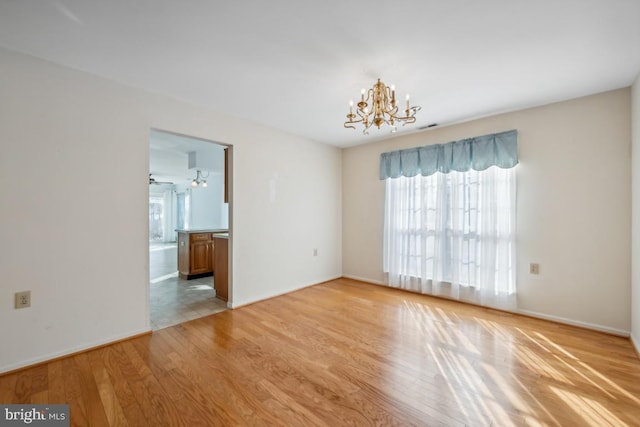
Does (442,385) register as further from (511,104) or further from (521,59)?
(511,104)

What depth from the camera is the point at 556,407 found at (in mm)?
1633

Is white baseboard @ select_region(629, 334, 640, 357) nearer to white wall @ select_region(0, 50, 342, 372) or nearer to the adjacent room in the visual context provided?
the adjacent room

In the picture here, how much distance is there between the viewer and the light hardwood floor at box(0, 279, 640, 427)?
1582mm


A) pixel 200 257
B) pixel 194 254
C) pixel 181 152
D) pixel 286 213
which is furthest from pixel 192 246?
pixel 181 152

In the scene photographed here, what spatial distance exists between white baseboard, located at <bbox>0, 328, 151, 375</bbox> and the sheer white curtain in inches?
137

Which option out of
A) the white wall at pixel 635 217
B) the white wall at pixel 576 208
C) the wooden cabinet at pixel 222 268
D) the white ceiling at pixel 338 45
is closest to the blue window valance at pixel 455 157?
the white wall at pixel 576 208

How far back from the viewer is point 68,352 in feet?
7.23

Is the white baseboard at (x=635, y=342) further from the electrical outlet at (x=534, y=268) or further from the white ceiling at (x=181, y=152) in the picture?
the white ceiling at (x=181, y=152)

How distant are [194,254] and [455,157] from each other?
4584 mm

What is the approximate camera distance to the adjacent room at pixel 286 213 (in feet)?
5.51

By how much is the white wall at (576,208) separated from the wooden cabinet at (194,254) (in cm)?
477

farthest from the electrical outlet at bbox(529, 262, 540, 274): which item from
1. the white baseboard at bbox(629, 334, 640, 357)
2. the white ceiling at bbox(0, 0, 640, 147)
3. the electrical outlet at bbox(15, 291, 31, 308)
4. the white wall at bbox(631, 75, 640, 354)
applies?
the electrical outlet at bbox(15, 291, 31, 308)

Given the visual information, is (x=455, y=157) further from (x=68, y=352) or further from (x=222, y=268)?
(x=68, y=352)
